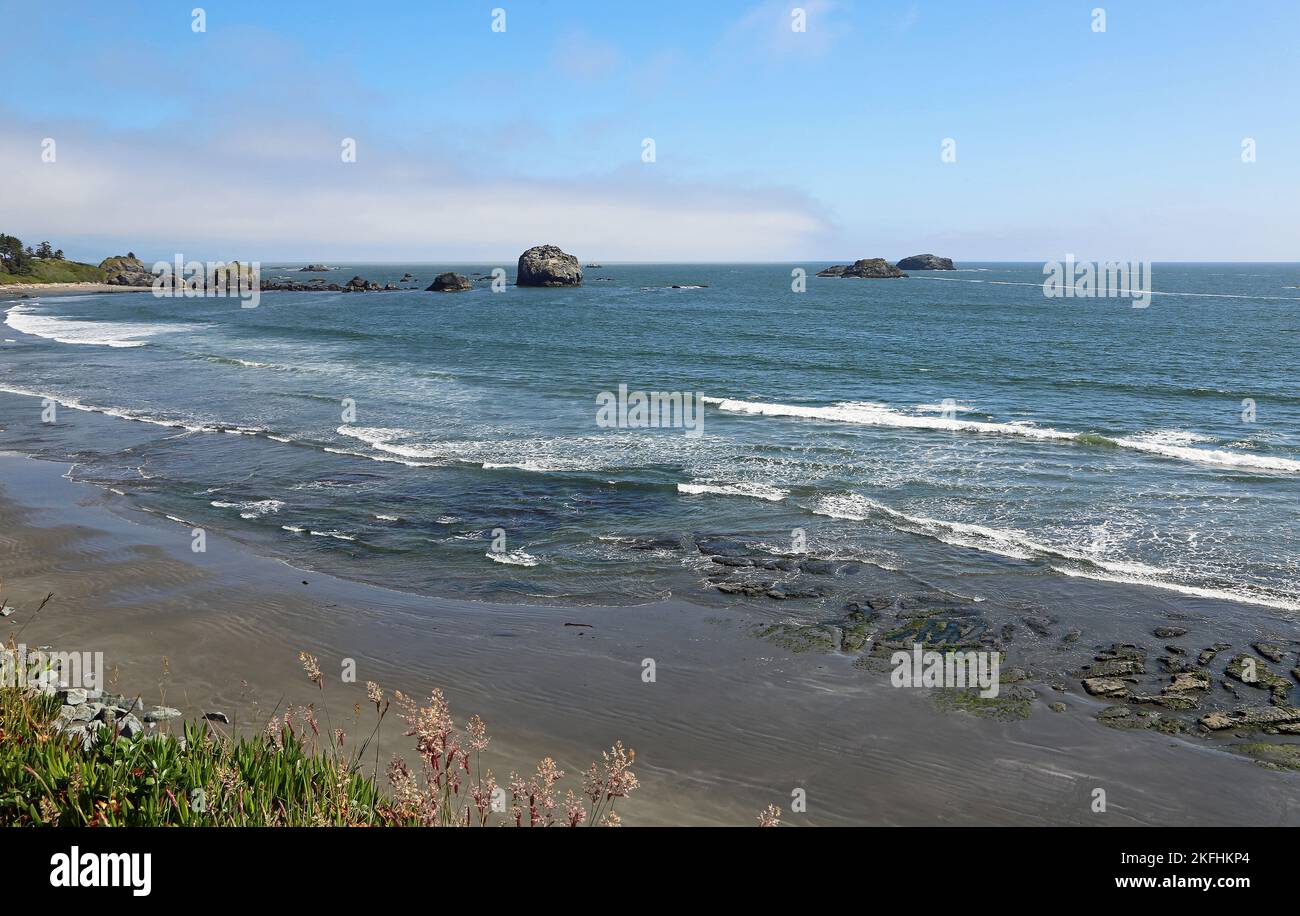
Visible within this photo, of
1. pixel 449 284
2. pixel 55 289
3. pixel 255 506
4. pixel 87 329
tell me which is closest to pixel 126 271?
pixel 55 289

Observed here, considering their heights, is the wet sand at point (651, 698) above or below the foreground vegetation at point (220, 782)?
below

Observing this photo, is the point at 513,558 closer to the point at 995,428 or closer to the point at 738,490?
the point at 738,490

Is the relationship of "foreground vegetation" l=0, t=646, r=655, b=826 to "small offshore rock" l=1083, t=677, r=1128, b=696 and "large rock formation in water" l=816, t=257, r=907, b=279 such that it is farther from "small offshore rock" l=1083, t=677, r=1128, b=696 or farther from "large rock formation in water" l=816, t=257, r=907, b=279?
"large rock formation in water" l=816, t=257, r=907, b=279

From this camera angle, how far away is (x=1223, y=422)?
30594mm

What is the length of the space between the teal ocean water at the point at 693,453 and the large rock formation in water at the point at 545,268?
7897 centimetres

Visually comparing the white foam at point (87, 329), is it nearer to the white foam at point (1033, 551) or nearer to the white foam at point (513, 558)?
the white foam at point (513, 558)

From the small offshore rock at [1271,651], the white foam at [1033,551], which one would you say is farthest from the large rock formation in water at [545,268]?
the small offshore rock at [1271,651]

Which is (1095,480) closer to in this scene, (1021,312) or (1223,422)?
(1223,422)

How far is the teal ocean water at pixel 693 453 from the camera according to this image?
16922mm

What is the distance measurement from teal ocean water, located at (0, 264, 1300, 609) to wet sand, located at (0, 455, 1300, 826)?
62.6 inches

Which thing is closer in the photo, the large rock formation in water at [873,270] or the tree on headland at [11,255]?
the tree on headland at [11,255]

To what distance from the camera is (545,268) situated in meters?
136

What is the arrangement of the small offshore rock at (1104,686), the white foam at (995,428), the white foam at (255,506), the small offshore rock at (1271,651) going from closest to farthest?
the small offshore rock at (1104,686) → the small offshore rock at (1271,651) → the white foam at (255,506) → the white foam at (995,428)
